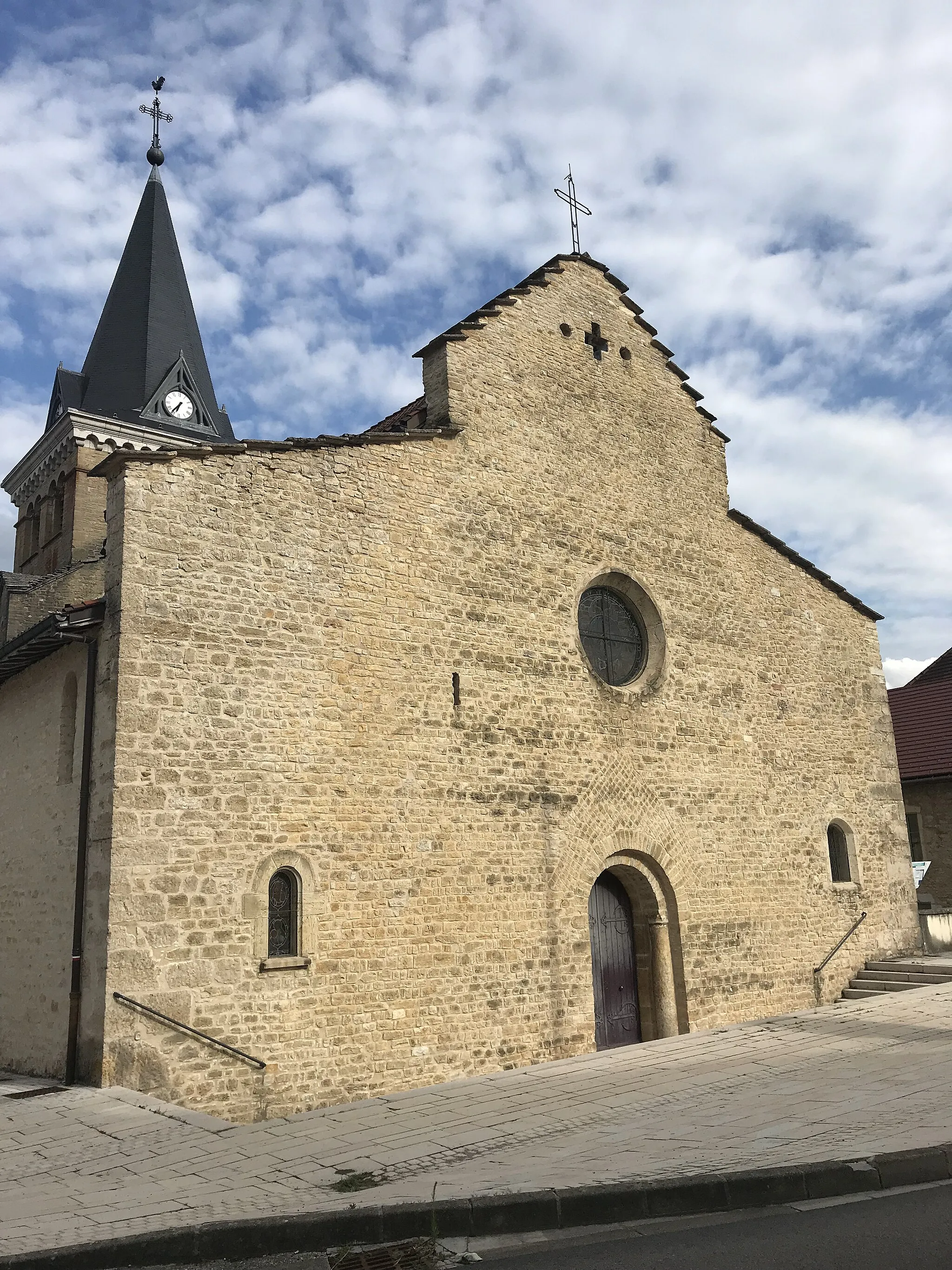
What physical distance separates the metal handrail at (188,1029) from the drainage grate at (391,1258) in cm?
382

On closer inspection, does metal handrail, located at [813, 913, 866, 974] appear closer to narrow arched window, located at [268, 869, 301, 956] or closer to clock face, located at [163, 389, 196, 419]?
narrow arched window, located at [268, 869, 301, 956]

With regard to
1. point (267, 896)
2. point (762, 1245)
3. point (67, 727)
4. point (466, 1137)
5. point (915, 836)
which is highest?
point (67, 727)

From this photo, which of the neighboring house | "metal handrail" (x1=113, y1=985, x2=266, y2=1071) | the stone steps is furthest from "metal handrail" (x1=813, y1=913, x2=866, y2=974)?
"metal handrail" (x1=113, y1=985, x2=266, y2=1071)

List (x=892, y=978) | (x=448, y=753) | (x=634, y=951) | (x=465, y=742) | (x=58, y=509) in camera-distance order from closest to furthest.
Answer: (x=448, y=753) → (x=465, y=742) → (x=634, y=951) → (x=892, y=978) → (x=58, y=509)

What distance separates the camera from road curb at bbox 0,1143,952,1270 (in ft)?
15.0

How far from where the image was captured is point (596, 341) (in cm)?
1416

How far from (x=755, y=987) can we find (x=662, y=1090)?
18.9ft

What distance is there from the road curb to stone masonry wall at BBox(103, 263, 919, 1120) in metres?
3.56

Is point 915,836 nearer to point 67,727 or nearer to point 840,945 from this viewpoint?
point 840,945

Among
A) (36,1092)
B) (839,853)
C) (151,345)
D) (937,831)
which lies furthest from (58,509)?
(937,831)

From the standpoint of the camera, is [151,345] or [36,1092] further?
[151,345]

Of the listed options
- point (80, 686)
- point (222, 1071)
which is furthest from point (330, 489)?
point (222, 1071)

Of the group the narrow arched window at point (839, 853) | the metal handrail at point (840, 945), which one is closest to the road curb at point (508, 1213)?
the metal handrail at point (840, 945)

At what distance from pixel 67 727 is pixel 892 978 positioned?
40.1ft
